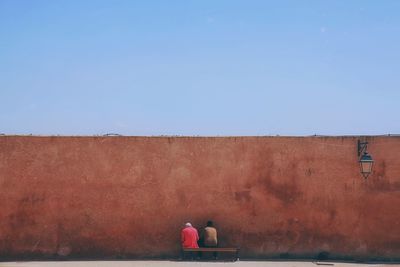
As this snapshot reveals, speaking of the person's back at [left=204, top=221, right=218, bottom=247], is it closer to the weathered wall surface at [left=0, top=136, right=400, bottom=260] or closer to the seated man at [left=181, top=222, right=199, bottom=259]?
A: the seated man at [left=181, top=222, right=199, bottom=259]

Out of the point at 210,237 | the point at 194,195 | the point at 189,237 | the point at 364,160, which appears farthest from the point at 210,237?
the point at 364,160

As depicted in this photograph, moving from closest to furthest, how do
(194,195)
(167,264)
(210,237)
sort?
(167,264)
(210,237)
(194,195)

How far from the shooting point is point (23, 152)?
15.0m

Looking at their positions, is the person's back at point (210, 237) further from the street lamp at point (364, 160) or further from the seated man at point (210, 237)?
the street lamp at point (364, 160)

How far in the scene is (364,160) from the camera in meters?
14.5

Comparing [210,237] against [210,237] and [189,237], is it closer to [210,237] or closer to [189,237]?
[210,237]

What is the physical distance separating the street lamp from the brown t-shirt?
12.2ft

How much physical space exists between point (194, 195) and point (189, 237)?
1081 millimetres

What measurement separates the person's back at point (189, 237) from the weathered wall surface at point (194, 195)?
1.68ft

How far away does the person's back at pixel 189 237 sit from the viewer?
14484 millimetres

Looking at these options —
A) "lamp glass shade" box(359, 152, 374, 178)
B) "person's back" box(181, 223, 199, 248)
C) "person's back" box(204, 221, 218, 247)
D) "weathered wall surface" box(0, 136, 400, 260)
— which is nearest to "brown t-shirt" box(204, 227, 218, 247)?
"person's back" box(204, 221, 218, 247)

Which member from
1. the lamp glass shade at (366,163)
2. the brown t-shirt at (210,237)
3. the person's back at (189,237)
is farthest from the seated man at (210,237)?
the lamp glass shade at (366,163)

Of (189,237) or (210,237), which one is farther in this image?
(210,237)

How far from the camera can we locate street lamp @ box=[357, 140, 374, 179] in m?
14.5
